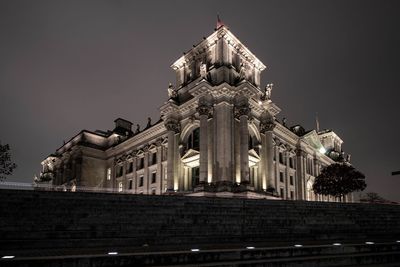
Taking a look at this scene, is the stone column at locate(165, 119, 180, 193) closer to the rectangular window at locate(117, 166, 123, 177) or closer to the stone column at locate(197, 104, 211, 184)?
the stone column at locate(197, 104, 211, 184)

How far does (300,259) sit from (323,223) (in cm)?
1105

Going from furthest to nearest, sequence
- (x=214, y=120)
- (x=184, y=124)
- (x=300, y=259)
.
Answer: (x=184, y=124) < (x=214, y=120) < (x=300, y=259)

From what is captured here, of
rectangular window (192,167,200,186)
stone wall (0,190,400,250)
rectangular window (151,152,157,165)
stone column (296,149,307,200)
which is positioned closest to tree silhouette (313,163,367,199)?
stone column (296,149,307,200)

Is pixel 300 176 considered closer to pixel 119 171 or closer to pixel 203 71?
pixel 203 71

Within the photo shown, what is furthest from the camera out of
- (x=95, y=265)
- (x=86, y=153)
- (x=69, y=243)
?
(x=86, y=153)

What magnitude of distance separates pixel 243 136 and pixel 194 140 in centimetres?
782

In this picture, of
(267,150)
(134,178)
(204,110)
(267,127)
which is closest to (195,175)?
(204,110)

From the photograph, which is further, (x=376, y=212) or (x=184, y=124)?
(x=184, y=124)

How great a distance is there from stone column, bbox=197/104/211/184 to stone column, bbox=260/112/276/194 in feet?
35.0

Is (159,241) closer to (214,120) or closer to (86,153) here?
(214,120)

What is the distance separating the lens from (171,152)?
52062 millimetres

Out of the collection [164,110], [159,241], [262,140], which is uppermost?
[164,110]

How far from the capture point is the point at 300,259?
36.6 ft

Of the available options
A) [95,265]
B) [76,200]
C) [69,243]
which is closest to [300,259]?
[95,265]
